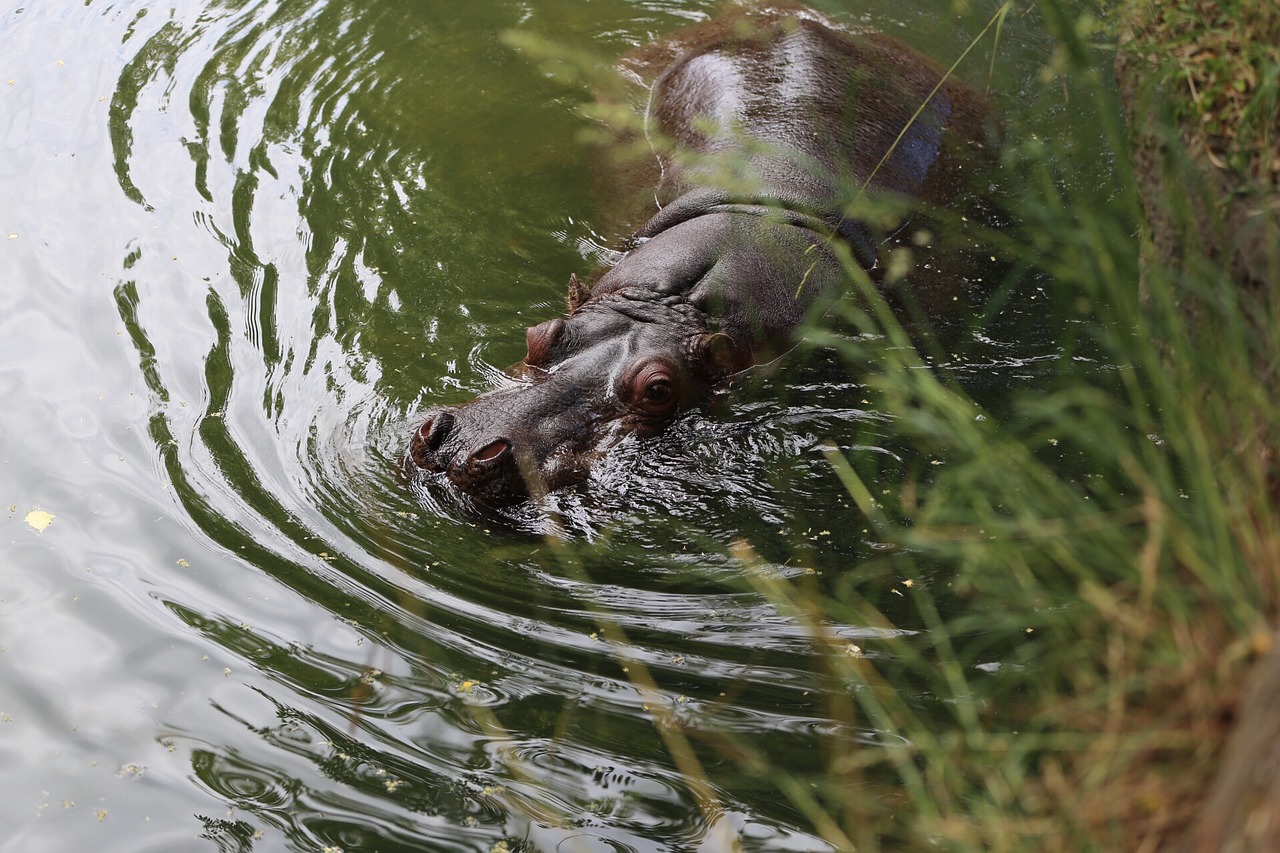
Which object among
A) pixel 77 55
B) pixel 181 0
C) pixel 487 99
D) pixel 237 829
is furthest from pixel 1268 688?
pixel 181 0

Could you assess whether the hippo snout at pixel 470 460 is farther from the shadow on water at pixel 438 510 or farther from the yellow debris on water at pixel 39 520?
the yellow debris on water at pixel 39 520

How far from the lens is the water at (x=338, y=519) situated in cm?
315

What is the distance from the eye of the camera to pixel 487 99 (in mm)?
7199

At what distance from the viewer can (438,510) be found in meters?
4.14

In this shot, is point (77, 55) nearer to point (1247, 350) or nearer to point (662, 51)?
point (662, 51)

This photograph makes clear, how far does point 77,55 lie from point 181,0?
3.49 feet

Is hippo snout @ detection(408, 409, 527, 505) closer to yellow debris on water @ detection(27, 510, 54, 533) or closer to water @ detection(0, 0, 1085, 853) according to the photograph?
water @ detection(0, 0, 1085, 853)

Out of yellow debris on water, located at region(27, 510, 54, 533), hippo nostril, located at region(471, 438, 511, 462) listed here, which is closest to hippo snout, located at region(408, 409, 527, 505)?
hippo nostril, located at region(471, 438, 511, 462)

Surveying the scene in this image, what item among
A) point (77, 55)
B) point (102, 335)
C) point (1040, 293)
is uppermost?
point (77, 55)

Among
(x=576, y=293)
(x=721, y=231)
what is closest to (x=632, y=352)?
(x=576, y=293)

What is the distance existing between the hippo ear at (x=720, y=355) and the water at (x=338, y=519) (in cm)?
14

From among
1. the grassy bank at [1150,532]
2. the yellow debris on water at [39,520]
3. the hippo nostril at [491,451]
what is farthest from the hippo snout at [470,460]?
the grassy bank at [1150,532]

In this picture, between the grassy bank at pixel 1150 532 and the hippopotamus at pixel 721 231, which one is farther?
the hippopotamus at pixel 721 231

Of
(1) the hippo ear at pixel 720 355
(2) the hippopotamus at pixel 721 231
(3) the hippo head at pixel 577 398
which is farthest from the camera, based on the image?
(1) the hippo ear at pixel 720 355
